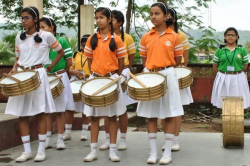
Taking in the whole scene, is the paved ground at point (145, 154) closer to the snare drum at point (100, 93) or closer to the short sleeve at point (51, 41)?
the snare drum at point (100, 93)

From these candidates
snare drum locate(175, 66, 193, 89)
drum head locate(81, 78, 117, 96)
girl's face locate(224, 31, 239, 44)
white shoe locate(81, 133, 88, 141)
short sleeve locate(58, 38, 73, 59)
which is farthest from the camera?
girl's face locate(224, 31, 239, 44)

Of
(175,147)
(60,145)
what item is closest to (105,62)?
(60,145)

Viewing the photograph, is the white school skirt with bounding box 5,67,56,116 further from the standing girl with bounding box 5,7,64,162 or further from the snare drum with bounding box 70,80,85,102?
the snare drum with bounding box 70,80,85,102

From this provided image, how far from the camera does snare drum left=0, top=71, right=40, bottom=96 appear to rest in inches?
222

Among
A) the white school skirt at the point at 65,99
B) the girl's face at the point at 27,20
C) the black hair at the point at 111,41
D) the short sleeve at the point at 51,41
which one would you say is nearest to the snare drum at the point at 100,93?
the black hair at the point at 111,41

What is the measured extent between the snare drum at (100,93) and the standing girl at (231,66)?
334 centimetres

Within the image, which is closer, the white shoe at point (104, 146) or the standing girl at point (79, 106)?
the white shoe at point (104, 146)

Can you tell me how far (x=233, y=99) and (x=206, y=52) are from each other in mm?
8128

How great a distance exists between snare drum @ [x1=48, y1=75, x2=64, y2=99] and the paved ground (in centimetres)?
79

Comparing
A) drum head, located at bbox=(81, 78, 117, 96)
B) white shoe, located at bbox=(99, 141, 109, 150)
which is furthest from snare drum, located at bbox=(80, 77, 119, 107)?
white shoe, located at bbox=(99, 141, 109, 150)

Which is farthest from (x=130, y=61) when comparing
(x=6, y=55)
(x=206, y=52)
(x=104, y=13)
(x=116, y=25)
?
(x=6, y=55)

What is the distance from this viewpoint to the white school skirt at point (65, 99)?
6926 mm

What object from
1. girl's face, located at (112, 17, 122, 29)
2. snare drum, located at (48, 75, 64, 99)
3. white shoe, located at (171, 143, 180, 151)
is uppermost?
girl's face, located at (112, 17, 122, 29)

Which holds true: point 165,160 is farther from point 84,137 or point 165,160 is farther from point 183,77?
point 84,137
